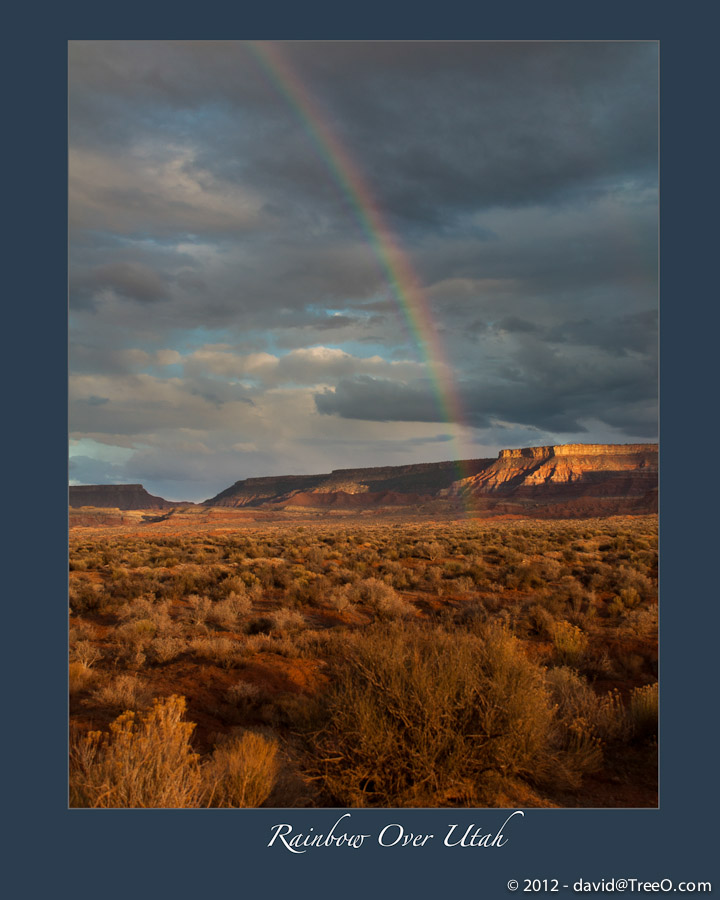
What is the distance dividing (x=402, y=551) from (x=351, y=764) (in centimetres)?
2264

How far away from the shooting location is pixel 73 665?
9.98 metres

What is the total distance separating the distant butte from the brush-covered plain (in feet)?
232

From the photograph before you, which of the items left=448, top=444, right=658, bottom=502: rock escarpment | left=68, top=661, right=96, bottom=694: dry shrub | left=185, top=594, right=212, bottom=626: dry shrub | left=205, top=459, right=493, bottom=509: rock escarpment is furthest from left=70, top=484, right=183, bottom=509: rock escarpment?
left=68, top=661, right=96, bottom=694: dry shrub

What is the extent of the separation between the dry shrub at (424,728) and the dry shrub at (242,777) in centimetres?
53

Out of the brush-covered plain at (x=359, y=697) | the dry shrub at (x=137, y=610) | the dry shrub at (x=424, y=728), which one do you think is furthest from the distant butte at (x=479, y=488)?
the dry shrub at (x=424, y=728)

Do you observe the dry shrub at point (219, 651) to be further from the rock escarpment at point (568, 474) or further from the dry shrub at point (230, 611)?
the rock escarpment at point (568, 474)

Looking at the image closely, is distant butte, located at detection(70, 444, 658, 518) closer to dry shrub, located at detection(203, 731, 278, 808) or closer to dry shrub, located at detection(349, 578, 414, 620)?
dry shrub, located at detection(349, 578, 414, 620)

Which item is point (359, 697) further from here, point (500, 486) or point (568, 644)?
point (500, 486)

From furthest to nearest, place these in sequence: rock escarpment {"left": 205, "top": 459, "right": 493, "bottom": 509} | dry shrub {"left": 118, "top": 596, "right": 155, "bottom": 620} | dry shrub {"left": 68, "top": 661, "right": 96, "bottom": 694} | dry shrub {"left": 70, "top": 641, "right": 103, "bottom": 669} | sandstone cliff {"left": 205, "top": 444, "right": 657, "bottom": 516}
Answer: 1. rock escarpment {"left": 205, "top": 459, "right": 493, "bottom": 509}
2. sandstone cliff {"left": 205, "top": 444, "right": 657, "bottom": 516}
3. dry shrub {"left": 118, "top": 596, "right": 155, "bottom": 620}
4. dry shrub {"left": 70, "top": 641, "right": 103, "bottom": 669}
5. dry shrub {"left": 68, "top": 661, "right": 96, "bottom": 694}

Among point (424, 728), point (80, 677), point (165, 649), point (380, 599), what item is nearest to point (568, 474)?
point (380, 599)

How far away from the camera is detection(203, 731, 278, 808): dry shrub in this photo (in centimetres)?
563

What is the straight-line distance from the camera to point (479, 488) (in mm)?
121938

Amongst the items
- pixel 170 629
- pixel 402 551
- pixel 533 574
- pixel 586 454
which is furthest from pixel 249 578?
pixel 586 454

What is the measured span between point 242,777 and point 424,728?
169 cm
